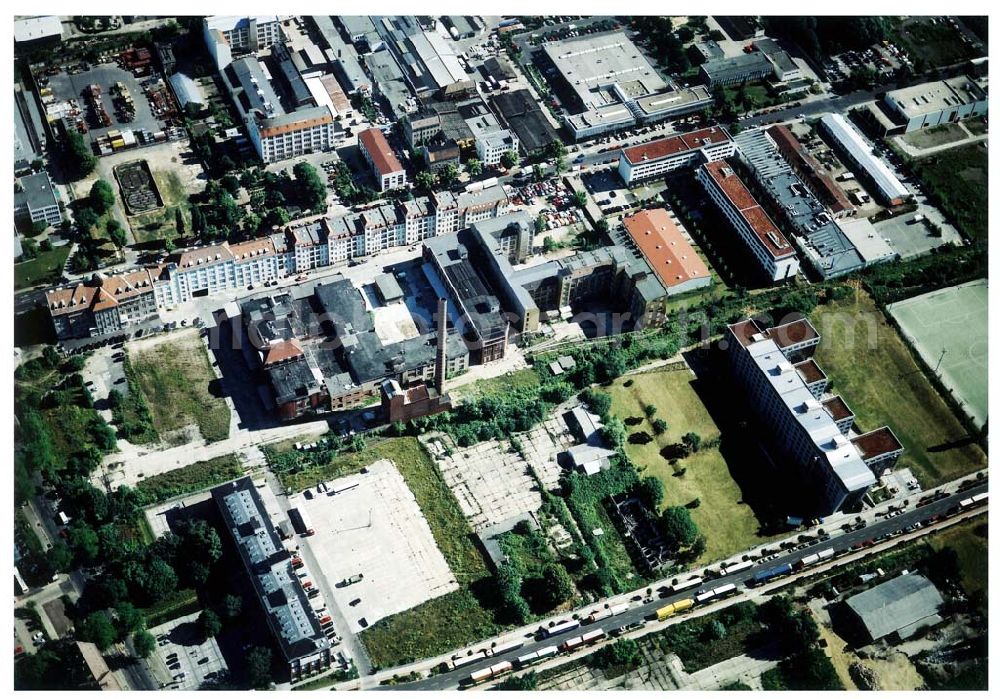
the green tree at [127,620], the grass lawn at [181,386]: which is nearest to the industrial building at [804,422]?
the grass lawn at [181,386]

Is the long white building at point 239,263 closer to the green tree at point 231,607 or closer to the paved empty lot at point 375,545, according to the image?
the paved empty lot at point 375,545

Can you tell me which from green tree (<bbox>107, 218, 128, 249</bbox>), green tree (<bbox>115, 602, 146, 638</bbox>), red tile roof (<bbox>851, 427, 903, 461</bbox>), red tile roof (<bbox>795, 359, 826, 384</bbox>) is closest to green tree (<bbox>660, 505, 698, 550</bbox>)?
red tile roof (<bbox>851, 427, 903, 461</bbox>)

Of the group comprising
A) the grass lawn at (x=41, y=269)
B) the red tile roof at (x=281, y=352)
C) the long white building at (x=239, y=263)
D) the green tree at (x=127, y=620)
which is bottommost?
the green tree at (x=127, y=620)

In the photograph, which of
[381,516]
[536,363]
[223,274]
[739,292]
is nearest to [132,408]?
[223,274]

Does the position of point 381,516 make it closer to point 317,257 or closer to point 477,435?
point 477,435

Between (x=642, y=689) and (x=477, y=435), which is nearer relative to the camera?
(x=642, y=689)

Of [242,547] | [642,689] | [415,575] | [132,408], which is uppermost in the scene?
[132,408]
